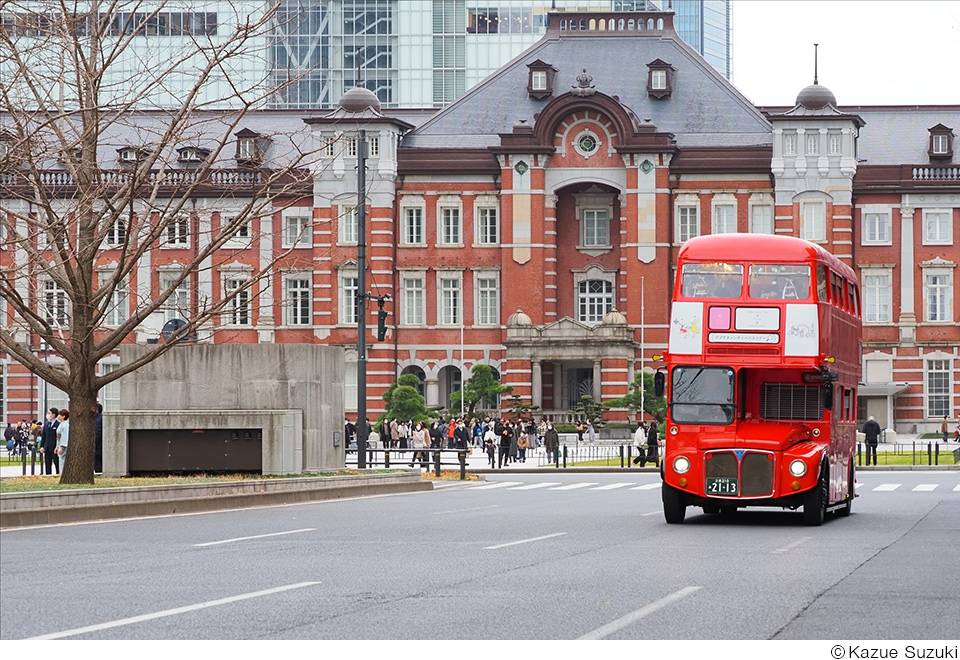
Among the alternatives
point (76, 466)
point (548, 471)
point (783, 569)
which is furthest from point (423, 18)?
point (783, 569)

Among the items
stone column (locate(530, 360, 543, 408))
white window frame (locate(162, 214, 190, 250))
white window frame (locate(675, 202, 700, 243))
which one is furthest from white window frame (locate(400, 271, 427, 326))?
white window frame (locate(675, 202, 700, 243))

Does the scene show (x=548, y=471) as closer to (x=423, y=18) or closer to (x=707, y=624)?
(x=707, y=624)

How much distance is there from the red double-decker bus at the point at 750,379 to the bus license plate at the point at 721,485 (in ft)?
0.05

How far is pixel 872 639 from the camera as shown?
426 inches

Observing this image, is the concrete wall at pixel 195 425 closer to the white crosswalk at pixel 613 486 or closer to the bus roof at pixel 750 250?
the white crosswalk at pixel 613 486

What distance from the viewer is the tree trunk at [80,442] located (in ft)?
85.5

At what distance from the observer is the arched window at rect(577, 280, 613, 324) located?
254ft

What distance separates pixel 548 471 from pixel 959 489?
16.1m

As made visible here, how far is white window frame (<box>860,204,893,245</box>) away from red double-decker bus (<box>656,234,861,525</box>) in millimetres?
53809

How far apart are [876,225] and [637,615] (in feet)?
219

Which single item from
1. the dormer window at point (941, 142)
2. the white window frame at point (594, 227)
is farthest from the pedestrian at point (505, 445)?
the dormer window at point (941, 142)

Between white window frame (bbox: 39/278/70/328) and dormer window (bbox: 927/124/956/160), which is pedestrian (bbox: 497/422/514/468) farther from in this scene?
dormer window (bbox: 927/124/956/160)

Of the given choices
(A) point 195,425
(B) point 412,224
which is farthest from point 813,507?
(B) point 412,224

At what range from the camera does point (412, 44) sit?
125250 millimetres
